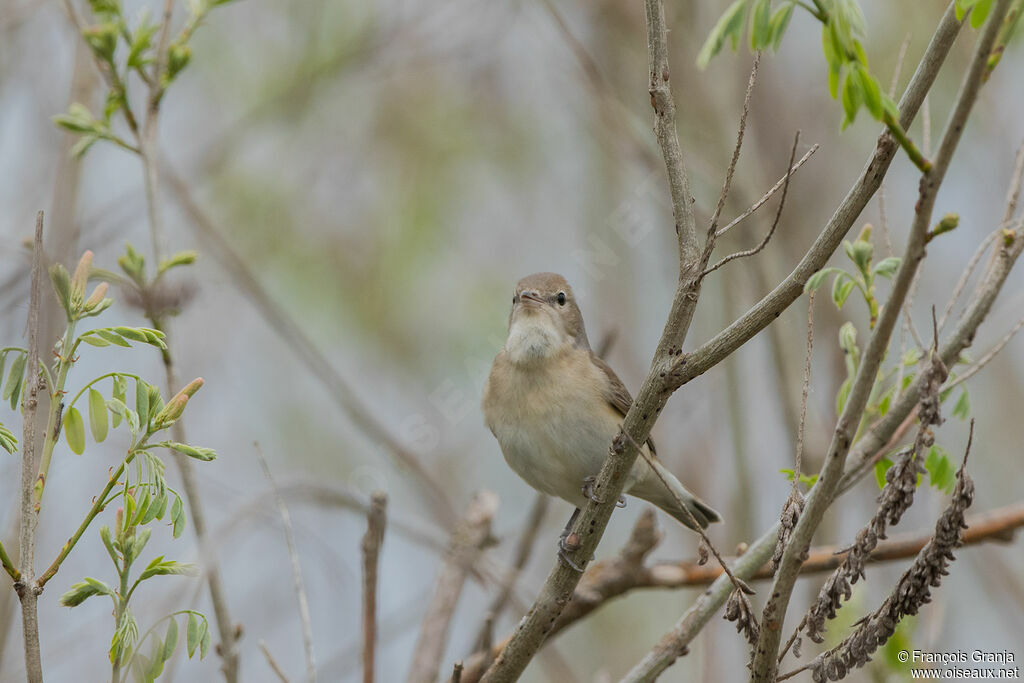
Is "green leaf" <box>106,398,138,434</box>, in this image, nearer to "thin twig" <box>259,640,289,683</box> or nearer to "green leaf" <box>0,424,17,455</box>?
"green leaf" <box>0,424,17,455</box>

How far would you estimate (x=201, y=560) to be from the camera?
2.71 meters

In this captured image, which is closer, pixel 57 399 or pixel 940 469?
pixel 57 399

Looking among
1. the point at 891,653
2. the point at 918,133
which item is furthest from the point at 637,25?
the point at 891,653

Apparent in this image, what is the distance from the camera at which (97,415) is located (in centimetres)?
201

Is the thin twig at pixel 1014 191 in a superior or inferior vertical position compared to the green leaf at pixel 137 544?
superior

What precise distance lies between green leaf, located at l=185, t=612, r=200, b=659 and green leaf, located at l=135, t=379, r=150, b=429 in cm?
42

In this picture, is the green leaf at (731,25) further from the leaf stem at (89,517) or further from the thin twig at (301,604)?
the thin twig at (301,604)

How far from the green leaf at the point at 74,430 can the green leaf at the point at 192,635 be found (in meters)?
0.42

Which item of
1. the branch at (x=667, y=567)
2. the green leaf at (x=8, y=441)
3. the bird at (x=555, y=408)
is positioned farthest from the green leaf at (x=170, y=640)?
the bird at (x=555, y=408)

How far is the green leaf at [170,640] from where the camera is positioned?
2085 millimetres

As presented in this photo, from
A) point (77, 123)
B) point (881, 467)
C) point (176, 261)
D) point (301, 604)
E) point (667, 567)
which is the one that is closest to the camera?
point (881, 467)

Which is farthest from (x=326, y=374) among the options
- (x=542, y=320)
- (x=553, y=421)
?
(x=542, y=320)

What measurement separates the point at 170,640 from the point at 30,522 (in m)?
0.38

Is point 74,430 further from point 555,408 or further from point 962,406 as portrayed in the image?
point 555,408
